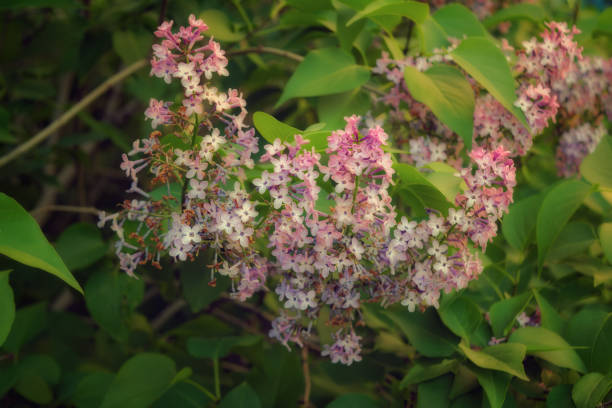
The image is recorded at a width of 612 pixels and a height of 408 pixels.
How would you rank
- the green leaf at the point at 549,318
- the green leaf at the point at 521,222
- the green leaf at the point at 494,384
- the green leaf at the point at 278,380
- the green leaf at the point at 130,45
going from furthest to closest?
the green leaf at the point at 130,45
the green leaf at the point at 278,380
the green leaf at the point at 521,222
the green leaf at the point at 549,318
the green leaf at the point at 494,384

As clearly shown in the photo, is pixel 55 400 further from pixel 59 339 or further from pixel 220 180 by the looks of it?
pixel 220 180

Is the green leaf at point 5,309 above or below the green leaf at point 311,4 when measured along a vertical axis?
below

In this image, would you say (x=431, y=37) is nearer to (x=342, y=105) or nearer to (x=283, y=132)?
(x=342, y=105)

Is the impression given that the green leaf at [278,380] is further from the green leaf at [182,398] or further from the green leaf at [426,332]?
the green leaf at [426,332]

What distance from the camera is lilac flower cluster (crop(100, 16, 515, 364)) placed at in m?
0.64

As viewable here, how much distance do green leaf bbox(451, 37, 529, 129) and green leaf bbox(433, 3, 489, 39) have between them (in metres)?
0.17

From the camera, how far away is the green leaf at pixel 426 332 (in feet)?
2.62

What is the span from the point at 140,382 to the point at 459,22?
0.85 metres

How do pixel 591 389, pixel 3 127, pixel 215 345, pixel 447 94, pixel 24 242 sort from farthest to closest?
pixel 3 127 → pixel 215 345 → pixel 447 94 → pixel 591 389 → pixel 24 242

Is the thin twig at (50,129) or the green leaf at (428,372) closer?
the green leaf at (428,372)

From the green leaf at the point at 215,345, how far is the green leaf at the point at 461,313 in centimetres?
40

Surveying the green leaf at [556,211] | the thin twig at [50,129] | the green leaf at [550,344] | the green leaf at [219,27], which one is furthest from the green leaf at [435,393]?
the thin twig at [50,129]

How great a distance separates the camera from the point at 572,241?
94 centimetres

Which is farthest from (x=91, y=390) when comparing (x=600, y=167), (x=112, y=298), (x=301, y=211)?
(x=600, y=167)
